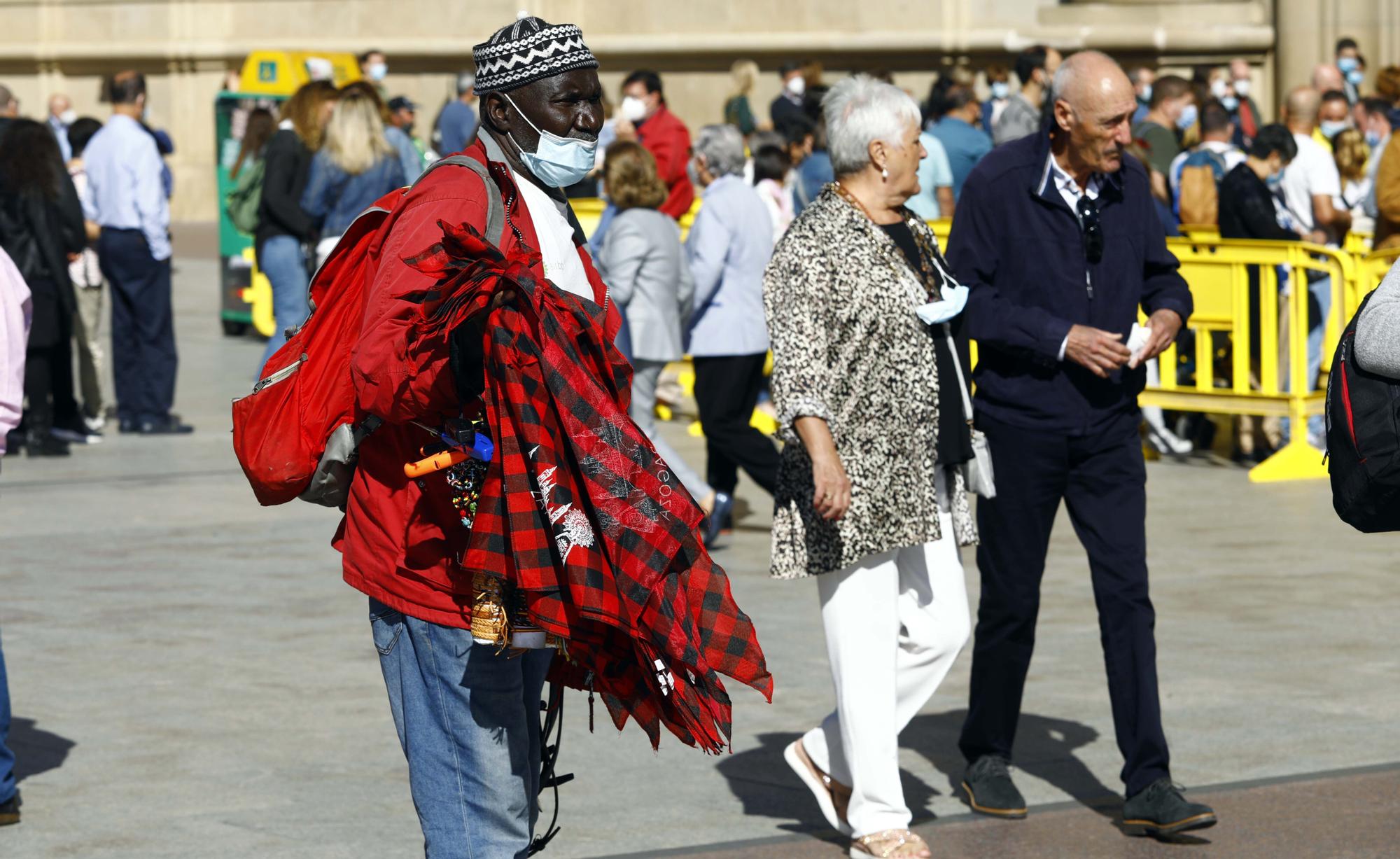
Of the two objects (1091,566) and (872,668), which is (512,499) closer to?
(872,668)

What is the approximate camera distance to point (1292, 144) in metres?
13.0

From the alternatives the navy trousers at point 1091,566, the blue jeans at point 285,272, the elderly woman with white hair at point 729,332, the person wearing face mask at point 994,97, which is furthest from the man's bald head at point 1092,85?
the person wearing face mask at point 994,97

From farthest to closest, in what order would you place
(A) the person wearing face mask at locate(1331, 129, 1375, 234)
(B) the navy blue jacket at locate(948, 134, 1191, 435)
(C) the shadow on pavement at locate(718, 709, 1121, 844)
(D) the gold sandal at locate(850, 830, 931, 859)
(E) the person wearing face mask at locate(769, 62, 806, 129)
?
(E) the person wearing face mask at locate(769, 62, 806, 129), (A) the person wearing face mask at locate(1331, 129, 1375, 234), (C) the shadow on pavement at locate(718, 709, 1121, 844), (B) the navy blue jacket at locate(948, 134, 1191, 435), (D) the gold sandal at locate(850, 830, 931, 859)

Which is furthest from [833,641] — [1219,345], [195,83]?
[195,83]

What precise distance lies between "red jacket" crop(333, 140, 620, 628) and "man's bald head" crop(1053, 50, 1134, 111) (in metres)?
2.29

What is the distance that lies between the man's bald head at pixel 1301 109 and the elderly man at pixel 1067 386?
29.7ft

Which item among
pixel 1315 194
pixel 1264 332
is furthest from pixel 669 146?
pixel 1264 332

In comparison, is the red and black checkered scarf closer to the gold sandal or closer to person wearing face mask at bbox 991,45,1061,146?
the gold sandal

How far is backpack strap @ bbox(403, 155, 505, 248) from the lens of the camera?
3752 mm

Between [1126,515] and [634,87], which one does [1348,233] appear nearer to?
[634,87]

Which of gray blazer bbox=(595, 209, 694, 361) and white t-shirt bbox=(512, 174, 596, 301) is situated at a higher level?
white t-shirt bbox=(512, 174, 596, 301)

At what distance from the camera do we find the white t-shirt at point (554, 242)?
3.88 metres

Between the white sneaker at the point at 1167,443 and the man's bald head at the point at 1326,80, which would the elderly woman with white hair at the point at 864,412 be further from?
the man's bald head at the point at 1326,80

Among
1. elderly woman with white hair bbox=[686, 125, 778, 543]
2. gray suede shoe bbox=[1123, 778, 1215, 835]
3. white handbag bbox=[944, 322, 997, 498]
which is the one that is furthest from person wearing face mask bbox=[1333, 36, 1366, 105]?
gray suede shoe bbox=[1123, 778, 1215, 835]
